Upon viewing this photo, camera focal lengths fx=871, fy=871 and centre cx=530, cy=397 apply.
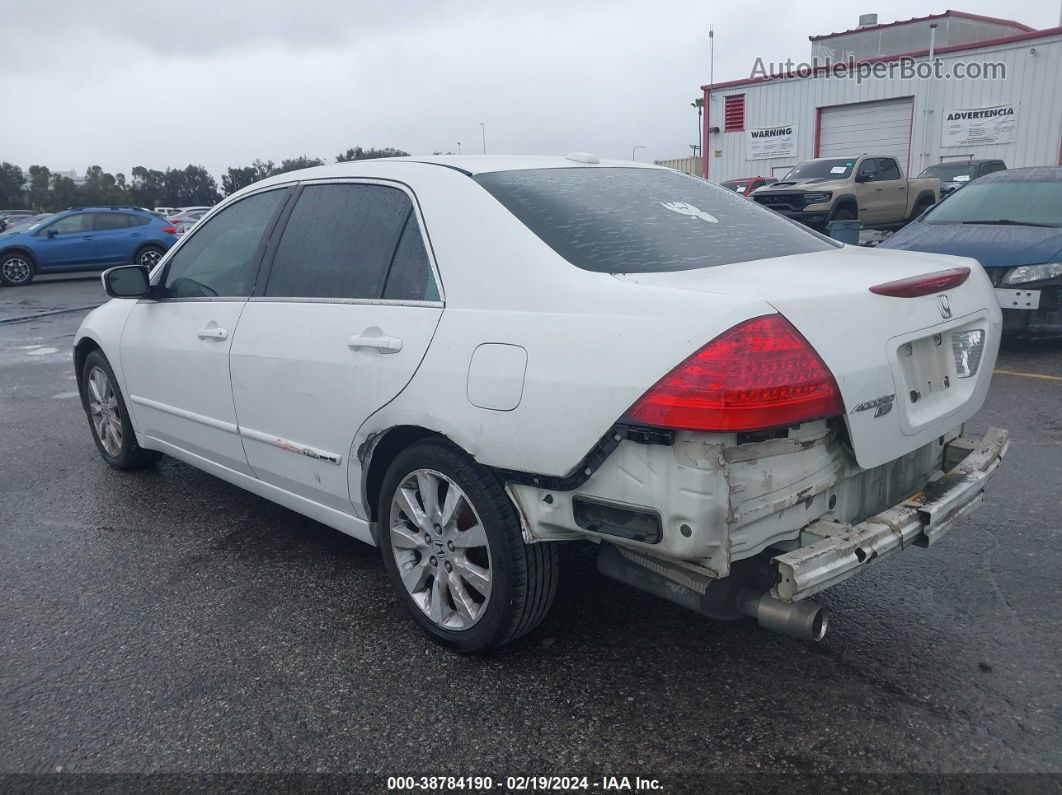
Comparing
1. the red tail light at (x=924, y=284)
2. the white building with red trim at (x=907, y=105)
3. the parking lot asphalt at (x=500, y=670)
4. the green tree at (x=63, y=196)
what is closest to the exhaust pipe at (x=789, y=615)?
the parking lot asphalt at (x=500, y=670)

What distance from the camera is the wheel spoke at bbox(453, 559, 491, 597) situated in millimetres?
2770

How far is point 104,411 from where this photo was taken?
16.6 ft

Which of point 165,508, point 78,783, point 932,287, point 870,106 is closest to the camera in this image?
point 78,783

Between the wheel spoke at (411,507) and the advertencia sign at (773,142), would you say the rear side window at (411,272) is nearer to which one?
the wheel spoke at (411,507)

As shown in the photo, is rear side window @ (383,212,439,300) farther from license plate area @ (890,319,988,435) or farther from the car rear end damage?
license plate area @ (890,319,988,435)

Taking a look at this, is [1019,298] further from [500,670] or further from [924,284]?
[500,670]

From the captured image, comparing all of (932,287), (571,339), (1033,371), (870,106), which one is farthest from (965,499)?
(870,106)

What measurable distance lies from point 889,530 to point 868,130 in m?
27.7

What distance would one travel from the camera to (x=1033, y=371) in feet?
22.7

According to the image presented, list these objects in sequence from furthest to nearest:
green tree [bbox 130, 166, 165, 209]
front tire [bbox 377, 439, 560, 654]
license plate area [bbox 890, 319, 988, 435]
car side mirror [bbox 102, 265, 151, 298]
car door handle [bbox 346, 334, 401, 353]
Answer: green tree [bbox 130, 166, 165, 209] < car side mirror [bbox 102, 265, 151, 298] < car door handle [bbox 346, 334, 401, 353] < front tire [bbox 377, 439, 560, 654] < license plate area [bbox 890, 319, 988, 435]

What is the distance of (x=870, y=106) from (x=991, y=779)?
92.2 ft

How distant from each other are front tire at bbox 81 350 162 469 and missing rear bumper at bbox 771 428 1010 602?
12.6 ft

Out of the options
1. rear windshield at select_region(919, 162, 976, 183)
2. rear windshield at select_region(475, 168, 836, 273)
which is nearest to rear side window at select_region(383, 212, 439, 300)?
rear windshield at select_region(475, 168, 836, 273)

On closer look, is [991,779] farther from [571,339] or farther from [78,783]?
[78,783]
